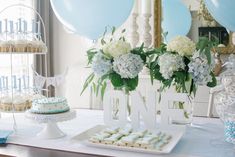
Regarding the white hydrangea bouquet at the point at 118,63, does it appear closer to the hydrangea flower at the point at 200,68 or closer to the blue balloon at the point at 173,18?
the hydrangea flower at the point at 200,68

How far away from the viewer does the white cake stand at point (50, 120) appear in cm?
131

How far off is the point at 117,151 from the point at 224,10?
759 millimetres

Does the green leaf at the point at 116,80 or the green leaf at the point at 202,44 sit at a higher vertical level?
the green leaf at the point at 202,44

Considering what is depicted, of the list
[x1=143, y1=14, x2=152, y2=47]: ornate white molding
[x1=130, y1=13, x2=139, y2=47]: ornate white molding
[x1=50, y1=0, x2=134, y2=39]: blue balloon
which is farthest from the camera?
[x1=130, y1=13, x2=139, y2=47]: ornate white molding

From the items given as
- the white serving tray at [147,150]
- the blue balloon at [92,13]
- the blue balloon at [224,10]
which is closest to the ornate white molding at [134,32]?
the blue balloon at [92,13]

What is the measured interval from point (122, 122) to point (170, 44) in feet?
1.34

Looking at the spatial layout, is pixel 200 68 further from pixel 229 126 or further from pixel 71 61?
pixel 71 61

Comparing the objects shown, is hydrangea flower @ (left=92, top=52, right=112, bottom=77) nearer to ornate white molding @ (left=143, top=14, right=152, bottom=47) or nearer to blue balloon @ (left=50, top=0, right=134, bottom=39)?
blue balloon @ (left=50, top=0, right=134, bottom=39)

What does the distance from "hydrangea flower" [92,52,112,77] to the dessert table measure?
28cm

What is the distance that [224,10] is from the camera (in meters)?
1.42

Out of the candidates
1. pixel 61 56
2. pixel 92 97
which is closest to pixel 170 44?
pixel 92 97

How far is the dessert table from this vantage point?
1172 millimetres

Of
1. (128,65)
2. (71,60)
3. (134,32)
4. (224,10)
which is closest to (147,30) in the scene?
(134,32)

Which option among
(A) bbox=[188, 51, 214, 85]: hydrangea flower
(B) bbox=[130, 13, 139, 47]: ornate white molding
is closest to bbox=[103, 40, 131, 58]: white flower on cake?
(A) bbox=[188, 51, 214, 85]: hydrangea flower
